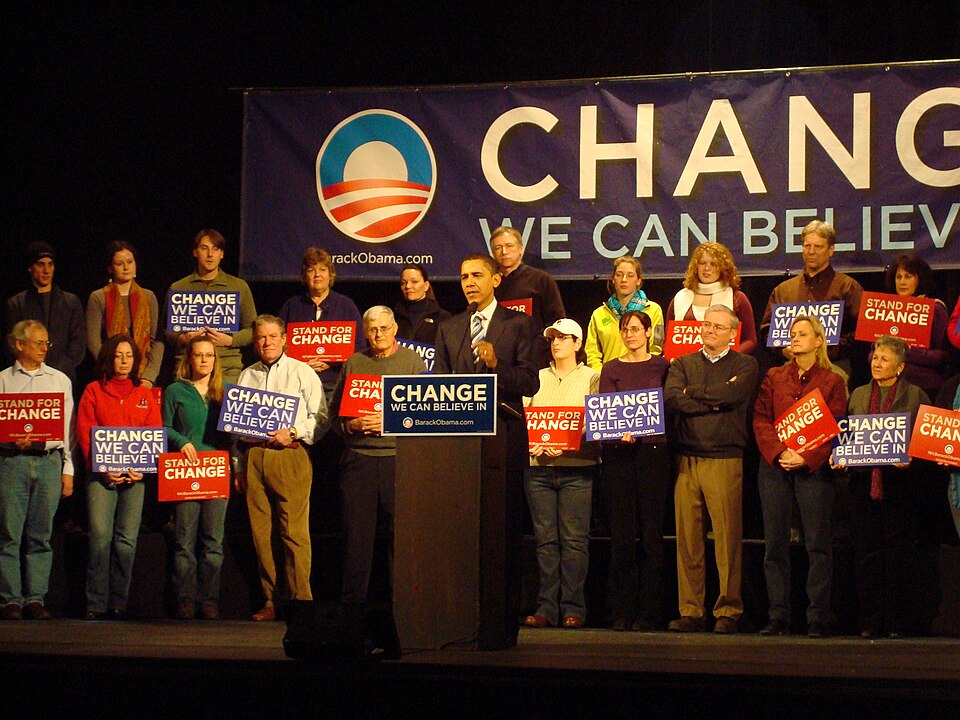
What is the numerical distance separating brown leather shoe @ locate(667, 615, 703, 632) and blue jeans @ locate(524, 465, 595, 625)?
1.56ft

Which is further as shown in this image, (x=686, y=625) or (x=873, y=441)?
(x=686, y=625)

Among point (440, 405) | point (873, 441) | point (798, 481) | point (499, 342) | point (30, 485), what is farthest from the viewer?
point (30, 485)

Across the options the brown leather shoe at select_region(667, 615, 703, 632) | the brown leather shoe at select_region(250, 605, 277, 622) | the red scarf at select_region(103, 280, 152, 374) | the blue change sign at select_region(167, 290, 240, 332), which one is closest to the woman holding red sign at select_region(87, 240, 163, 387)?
the red scarf at select_region(103, 280, 152, 374)

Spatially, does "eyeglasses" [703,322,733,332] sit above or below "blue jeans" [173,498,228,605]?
above

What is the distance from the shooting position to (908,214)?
839 centimetres

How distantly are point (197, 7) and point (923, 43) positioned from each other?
4.83m

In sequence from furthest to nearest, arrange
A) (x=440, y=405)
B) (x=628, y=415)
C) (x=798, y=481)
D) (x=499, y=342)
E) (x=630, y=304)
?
(x=630, y=304) → (x=628, y=415) → (x=798, y=481) → (x=499, y=342) → (x=440, y=405)

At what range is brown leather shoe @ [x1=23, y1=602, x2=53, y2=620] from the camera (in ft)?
24.9

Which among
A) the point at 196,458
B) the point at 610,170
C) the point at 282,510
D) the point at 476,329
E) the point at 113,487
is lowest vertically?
the point at 282,510

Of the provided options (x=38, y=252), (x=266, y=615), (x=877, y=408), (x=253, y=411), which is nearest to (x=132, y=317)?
(x=38, y=252)

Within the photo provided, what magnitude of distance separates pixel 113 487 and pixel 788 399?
363cm

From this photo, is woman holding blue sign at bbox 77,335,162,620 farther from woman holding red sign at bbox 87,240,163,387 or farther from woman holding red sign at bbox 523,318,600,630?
woman holding red sign at bbox 523,318,600,630

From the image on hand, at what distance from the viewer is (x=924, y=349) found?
7.64 meters

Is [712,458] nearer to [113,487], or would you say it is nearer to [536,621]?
[536,621]
